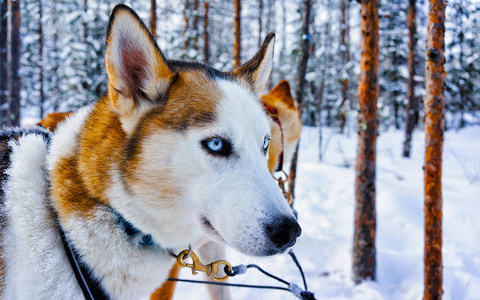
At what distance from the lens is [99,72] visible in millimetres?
10656

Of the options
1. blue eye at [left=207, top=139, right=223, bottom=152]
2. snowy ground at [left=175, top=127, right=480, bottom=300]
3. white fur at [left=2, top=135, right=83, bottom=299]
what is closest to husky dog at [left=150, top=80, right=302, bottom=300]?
snowy ground at [left=175, top=127, right=480, bottom=300]

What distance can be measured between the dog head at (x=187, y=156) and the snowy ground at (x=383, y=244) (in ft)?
1.09

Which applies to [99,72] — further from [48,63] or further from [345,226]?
[48,63]

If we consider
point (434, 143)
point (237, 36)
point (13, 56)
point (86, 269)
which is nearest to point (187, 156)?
point (86, 269)

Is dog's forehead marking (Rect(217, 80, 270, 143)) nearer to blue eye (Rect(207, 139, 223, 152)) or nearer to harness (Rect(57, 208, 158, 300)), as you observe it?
blue eye (Rect(207, 139, 223, 152))

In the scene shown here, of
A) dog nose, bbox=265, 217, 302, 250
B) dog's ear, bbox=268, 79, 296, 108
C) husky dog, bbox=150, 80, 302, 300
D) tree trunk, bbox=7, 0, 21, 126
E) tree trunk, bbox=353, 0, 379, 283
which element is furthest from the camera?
tree trunk, bbox=7, 0, 21, 126

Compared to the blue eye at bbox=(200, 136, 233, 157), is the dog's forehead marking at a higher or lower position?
higher

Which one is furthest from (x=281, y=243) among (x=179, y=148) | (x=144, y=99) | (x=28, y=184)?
(x=28, y=184)

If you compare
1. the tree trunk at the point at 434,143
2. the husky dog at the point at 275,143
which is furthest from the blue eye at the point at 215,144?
the tree trunk at the point at 434,143

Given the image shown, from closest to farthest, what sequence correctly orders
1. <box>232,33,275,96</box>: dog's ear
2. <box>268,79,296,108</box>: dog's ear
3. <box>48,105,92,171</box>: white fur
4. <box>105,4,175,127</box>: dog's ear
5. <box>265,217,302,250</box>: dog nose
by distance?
1. <box>265,217,302,250</box>: dog nose
2. <box>105,4,175,127</box>: dog's ear
3. <box>48,105,92,171</box>: white fur
4. <box>232,33,275,96</box>: dog's ear
5. <box>268,79,296,108</box>: dog's ear

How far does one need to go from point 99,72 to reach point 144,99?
10.7m

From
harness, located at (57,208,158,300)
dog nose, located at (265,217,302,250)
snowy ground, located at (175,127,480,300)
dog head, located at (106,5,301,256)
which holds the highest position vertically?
dog head, located at (106,5,301,256)

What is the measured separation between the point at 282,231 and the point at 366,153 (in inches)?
94.9

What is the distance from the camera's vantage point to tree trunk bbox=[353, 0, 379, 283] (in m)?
3.07
